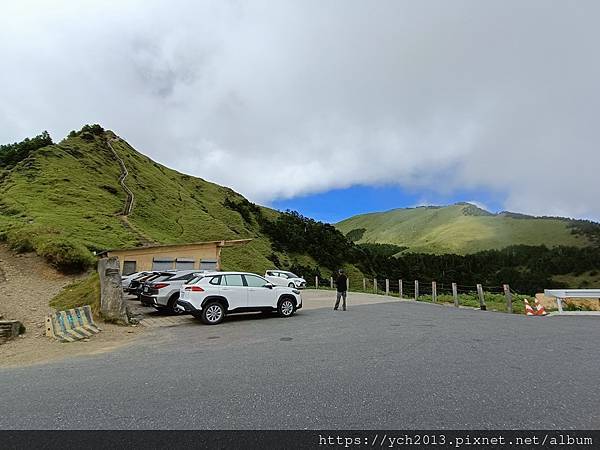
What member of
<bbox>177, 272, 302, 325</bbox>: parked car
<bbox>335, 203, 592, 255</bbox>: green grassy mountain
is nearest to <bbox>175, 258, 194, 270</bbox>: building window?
<bbox>177, 272, 302, 325</bbox>: parked car

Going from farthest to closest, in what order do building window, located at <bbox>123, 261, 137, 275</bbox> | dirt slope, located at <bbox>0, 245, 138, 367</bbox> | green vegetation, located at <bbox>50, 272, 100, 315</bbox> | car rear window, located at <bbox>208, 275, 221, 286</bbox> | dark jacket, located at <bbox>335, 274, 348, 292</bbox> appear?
building window, located at <bbox>123, 261, 137, 275</bbox>
dark jacket, located at <bbox>335, 274, 348, 292</bbox>
green vegetation, located at <bbox>50, 272, 100, 315</bbox>
car rear window, located at <bbox>208, 275, 221, 286</bbox>
dirt slope, located at <bbox>0, 245, 138, 367</bbox>

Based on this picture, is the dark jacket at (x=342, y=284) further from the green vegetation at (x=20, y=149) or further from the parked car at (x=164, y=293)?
the green vegetation at (x=20, y=149)

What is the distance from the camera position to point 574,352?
23.2 feet

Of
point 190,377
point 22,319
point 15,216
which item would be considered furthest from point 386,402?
point 15,216

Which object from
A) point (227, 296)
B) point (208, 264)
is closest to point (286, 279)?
point (208, 264)

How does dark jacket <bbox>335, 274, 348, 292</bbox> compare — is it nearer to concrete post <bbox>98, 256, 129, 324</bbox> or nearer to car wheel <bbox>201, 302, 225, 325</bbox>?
car wheel <bbox>201, 302, 225, 325</bbox>

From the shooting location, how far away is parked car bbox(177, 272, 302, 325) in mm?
11547

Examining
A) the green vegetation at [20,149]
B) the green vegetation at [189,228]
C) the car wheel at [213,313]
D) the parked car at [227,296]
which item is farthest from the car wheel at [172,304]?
the green vegetation at [20,149]

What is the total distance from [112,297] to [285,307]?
18.6ft

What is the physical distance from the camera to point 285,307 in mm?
13242

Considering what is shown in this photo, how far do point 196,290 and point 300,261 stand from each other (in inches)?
2503

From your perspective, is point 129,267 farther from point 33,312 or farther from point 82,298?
point 33,312

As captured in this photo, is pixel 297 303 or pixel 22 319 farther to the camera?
pixel 297 303

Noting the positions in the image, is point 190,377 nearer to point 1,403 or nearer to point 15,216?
point 1,403
